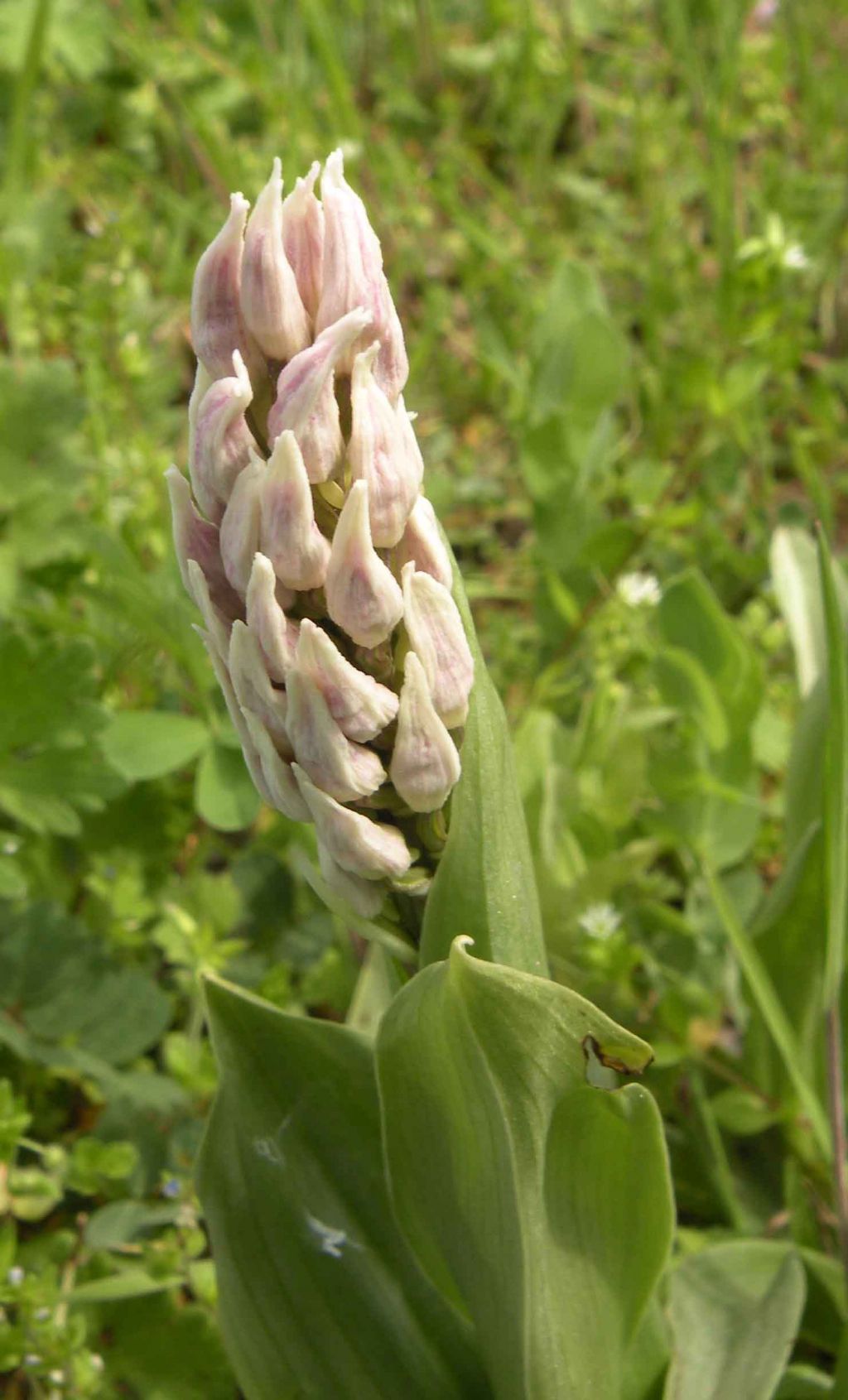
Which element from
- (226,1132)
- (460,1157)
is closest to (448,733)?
(460,1157)

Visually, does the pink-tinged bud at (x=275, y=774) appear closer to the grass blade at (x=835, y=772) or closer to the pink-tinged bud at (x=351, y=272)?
the pink-tinged bud at (x=351, y=272)

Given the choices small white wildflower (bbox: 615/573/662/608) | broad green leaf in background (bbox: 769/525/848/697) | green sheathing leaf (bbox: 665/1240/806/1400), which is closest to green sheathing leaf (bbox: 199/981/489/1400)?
green sheathing leaf (bbox: 665/1240/806/1400)

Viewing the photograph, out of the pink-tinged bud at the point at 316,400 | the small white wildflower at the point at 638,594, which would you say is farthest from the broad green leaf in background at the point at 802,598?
the pink-tinged bud at the point at 316,400

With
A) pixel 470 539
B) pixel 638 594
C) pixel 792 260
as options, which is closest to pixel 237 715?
pixel 638 594

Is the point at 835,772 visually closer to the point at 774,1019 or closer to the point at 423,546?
the point at 774,1019

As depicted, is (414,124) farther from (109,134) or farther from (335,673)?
(335,673)

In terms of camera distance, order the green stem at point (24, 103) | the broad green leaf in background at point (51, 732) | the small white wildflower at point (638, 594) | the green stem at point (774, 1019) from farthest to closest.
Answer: the green stem at point (24, 103)
the small white wildflower at point (638, 594)
the broad green leaf in background at point (51, 732)
the green stem at point (774, 1019)
